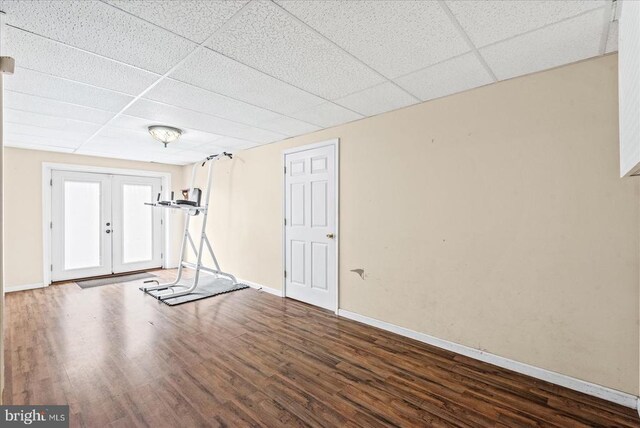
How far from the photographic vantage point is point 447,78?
2365 millimetres

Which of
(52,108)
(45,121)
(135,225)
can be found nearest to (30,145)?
(45,121)

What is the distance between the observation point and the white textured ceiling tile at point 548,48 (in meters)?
1.71

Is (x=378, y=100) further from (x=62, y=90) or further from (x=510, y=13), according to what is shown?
(x=62, y=90)

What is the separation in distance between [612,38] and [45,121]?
17.3 feet

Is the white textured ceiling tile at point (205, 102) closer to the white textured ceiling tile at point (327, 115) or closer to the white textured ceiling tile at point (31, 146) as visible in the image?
the white textured ceiling tile at point (327, 115)

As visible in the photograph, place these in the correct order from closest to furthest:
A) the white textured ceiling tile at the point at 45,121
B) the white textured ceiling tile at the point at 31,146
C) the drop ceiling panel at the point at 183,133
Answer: the white textured ceiling tile at the point at 45,121 < the drop ceiling panel at the point at 183,133 < the white textured ceiling tile at the point at 31,146

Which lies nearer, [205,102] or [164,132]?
[205,102]

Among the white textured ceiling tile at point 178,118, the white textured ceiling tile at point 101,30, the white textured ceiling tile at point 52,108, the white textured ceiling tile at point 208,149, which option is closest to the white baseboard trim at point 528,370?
the white textured ceiling tile at point 178,118

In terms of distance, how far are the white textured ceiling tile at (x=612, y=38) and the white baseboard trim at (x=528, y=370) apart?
2301 millimetres

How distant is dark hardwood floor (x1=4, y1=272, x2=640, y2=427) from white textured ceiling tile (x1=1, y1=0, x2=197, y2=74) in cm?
236

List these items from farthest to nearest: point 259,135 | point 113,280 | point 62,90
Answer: point 113,280, point 259,135, point 62,90

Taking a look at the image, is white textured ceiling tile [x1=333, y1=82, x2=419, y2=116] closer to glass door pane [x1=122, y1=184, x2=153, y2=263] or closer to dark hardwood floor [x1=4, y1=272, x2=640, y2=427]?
dark hardwood floor [x1=4, y1=272, x2=640, y2=427]

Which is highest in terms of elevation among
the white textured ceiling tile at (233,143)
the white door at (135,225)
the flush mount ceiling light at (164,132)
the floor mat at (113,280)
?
the white textured ceiling tile at (233,143)

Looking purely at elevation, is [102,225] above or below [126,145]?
below
